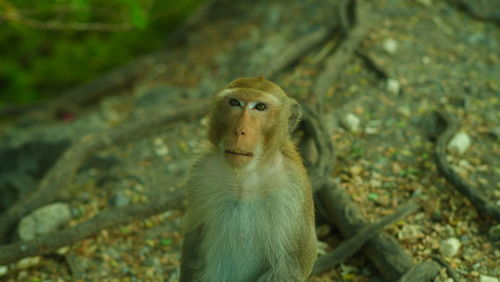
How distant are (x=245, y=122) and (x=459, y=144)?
2.41 m

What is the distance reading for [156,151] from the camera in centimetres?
553

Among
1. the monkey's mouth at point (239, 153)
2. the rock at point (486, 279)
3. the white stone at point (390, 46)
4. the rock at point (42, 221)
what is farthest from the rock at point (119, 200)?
the white stone at point (390, 46)

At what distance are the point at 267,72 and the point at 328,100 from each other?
795 mm

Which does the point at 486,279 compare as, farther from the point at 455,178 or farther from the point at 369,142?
the point at 369,142

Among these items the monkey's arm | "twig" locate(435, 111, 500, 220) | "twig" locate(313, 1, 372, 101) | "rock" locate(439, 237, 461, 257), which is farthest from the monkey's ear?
"twig" locate(313, 1, 372, 101)

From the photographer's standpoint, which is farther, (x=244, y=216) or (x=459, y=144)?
(x=459, y=144)

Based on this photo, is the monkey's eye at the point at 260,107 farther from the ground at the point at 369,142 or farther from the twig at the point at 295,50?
the twig at the point at 295,50

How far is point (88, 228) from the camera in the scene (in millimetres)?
4383

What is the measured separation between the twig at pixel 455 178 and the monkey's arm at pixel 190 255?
1869mm

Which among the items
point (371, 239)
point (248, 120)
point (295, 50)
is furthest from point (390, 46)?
point (248, 120)

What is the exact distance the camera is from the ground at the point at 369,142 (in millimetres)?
4152

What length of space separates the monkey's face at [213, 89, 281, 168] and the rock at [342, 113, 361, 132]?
7.00 ft

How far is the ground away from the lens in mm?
4152

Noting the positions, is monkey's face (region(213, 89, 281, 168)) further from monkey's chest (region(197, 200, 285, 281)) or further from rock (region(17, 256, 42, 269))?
rock (region(17, 256, 42, 269))
